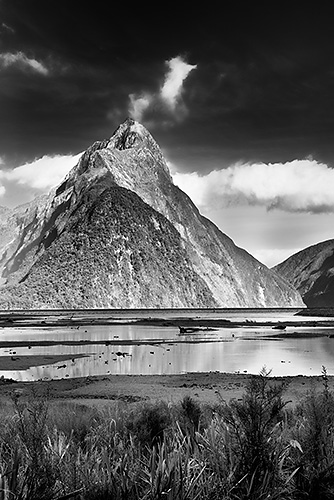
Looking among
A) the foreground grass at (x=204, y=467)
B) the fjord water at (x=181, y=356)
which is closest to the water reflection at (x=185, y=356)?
the fjord water at (x=181, y=356)

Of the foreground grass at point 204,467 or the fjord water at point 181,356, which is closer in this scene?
the foreground grass at point 204,467

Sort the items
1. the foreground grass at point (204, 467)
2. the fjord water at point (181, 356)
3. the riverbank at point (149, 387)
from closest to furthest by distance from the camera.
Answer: the foreground grass at point (204, 467) → the riverbank at point (149, 387) → the fjord water at point (181, 356)

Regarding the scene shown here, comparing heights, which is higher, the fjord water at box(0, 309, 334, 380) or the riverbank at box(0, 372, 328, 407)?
the fjord water at box(0, 309, 334, 380)

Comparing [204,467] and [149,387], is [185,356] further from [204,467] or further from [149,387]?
[204,467]

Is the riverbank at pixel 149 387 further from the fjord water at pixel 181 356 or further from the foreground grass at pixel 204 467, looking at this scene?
the foreground grass at pixel 204 467

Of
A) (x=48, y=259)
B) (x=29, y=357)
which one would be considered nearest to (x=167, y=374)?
(x=29, y=357)

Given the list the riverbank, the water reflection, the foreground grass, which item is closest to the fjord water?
the water reflection

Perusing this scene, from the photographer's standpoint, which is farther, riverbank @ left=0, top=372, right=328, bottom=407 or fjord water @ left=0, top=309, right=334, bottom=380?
fjord water @ left=0, top=309, right=334, bottom=380

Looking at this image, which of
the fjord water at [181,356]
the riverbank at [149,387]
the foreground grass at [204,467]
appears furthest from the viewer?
the fjord water at [181,356]

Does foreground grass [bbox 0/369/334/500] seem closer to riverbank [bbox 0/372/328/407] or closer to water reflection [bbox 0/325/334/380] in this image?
riverbank [bbox 0/372/328/407]

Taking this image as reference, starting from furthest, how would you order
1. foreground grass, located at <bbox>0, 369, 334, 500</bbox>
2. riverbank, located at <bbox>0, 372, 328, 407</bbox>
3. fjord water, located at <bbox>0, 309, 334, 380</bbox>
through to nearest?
fjord water, located at <bbox>0, 309, 334, 380</bbox> → riverbank, located at <bbox>0, 372, 328, 407</bbox> → foreground grass, located at <bbox>0, 369, 334, 500</bbox>

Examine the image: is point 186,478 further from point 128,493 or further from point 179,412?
point 179,412
